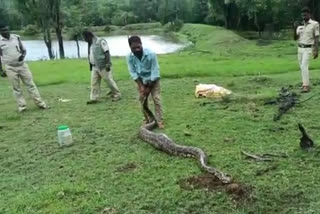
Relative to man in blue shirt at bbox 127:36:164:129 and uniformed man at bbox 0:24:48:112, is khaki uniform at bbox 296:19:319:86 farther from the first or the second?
uniformed man at bbox 0:24:48:112

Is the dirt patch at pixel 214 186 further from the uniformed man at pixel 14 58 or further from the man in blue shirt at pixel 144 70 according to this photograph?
the uniformed man at pixel 14 58

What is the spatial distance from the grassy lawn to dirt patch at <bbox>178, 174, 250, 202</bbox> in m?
0.05

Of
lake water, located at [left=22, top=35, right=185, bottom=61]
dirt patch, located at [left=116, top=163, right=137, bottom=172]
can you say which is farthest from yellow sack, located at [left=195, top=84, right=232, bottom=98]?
lake water, located at [left=22, top=35, right=185, bottom=61]

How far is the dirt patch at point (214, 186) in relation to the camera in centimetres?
579

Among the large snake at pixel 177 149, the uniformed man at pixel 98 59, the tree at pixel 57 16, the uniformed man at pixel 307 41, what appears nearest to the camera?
the large snake at pixel 177 149

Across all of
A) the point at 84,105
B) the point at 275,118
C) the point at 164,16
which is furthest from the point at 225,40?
the point at 164,16

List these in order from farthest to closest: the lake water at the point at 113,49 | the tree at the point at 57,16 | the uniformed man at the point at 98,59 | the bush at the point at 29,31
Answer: the bush at the point at 29,31 → the lake water at the point at 113,49 → the tree at the point at 57,16 → the uniformed man at the point at 98,59

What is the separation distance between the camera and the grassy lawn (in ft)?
19.1

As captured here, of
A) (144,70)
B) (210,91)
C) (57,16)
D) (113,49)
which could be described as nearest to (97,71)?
(210,91)

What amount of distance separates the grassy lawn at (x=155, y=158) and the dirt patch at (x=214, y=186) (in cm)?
5

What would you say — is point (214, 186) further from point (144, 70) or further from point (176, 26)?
point (176, 26)

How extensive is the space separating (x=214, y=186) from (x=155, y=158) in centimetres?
167

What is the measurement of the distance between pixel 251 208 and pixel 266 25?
154 ft

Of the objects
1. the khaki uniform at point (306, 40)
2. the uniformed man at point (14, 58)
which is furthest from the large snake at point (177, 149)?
the khaki uniform at point (306, 40)
